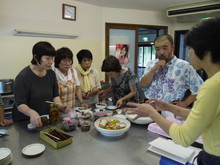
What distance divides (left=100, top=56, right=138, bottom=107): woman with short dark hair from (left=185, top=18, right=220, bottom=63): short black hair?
1.27 metres

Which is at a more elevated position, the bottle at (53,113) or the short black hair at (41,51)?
the short black hair at (41,51)

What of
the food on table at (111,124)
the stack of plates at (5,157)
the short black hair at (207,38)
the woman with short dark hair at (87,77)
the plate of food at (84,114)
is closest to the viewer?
the short black hair at (207,38)

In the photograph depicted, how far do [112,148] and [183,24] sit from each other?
445 centimetres

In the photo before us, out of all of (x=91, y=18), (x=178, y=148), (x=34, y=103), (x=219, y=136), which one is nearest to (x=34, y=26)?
(x=91, y=18)

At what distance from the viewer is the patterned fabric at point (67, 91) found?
1.96m

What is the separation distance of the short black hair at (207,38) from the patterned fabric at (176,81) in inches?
40.3

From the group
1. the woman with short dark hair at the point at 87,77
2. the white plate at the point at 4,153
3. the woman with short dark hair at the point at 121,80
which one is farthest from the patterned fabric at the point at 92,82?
the white plate at the point at 4,153

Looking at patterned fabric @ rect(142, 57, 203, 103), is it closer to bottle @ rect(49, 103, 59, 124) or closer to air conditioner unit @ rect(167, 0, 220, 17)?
bottle @ rect(49, 103, 59, 124)

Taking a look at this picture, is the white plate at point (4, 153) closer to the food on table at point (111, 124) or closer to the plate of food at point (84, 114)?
the food on table at point (111, 124)

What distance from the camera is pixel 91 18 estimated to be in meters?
3.70

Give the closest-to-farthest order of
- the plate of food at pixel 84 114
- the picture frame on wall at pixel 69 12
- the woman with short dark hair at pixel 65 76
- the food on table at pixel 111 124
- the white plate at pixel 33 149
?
the white plate at pixel 33 149
the food on table at pixel 111 124
the plate of food at pixel 84 114
the woman with short dark hair at pixel 65 76
the picture frame on wall at pixel 69 12

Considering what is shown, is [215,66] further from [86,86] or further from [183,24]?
[183,24]

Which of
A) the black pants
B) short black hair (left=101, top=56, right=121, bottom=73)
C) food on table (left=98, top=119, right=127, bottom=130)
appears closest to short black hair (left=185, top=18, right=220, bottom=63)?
the black pants

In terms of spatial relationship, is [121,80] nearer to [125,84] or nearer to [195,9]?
[125,84]
